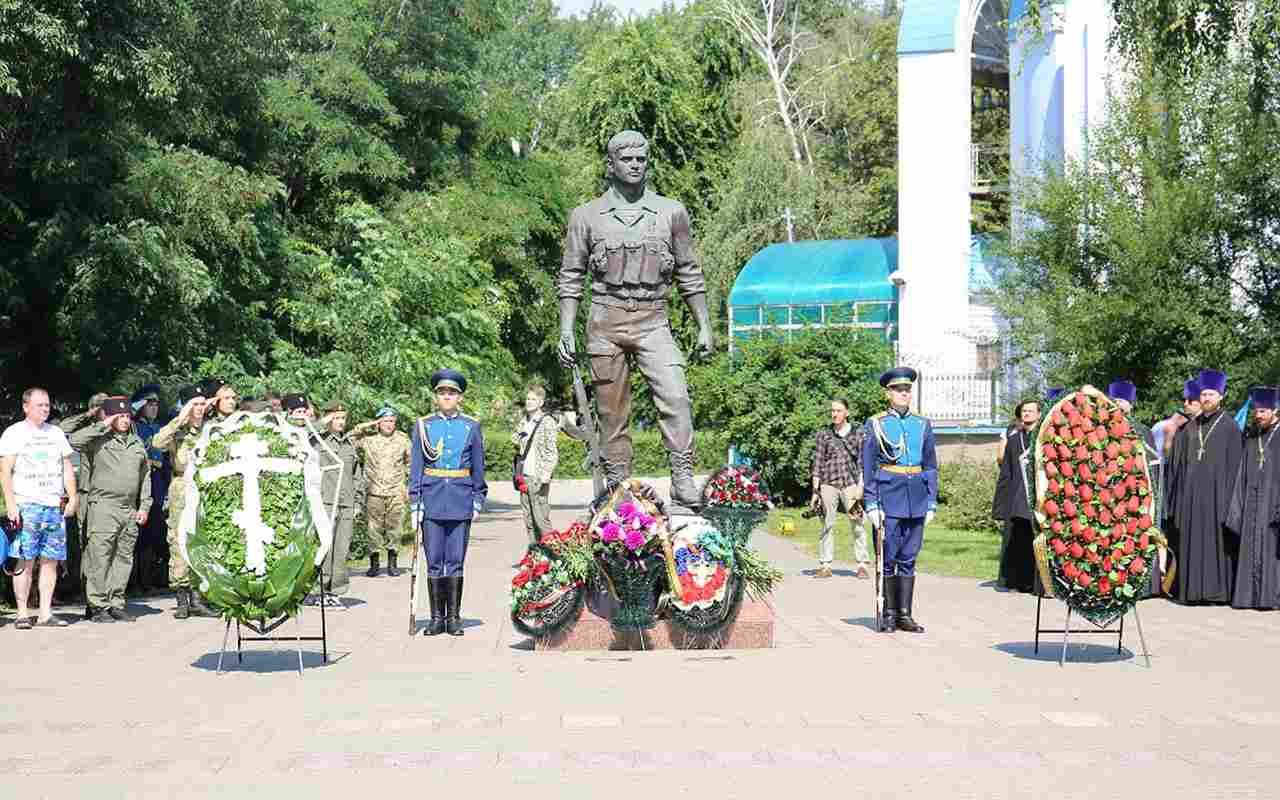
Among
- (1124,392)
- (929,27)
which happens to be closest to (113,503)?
(1124,392)

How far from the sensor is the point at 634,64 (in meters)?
52.7

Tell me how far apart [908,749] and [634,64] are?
45.5 metres

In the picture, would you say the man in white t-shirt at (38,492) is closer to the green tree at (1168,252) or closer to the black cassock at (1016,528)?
the black cassock at (1016,528)

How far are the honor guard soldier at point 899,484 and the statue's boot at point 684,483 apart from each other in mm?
1343

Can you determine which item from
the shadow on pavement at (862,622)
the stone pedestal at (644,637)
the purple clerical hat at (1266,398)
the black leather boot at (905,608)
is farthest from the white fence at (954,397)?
the stone pedestal at (644,637)

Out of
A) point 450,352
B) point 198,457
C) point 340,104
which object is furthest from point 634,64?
point 198,457

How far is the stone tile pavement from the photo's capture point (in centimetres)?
805

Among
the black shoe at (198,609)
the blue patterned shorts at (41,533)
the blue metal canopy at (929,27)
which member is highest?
the blue metal canopy at (929,27)

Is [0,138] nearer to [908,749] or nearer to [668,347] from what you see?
[668,347]

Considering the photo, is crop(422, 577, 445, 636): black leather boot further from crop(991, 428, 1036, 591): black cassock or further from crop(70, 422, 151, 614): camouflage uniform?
crop(991, 428, 1036, 591): black cassock

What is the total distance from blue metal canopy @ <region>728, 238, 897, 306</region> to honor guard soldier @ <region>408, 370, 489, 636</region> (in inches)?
1240

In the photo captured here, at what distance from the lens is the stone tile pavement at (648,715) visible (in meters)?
8.05

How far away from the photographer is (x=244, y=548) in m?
11.5

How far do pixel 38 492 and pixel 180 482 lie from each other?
1.33 metres
